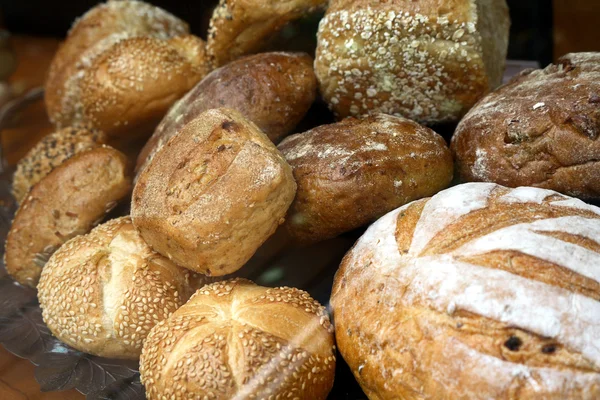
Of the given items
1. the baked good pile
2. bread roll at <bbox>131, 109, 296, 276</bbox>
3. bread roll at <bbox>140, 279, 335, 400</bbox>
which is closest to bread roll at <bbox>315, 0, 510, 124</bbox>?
the baked good pile

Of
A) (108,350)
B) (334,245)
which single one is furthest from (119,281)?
(334,245)

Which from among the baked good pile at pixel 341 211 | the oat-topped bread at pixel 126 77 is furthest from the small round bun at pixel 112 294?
the oat-topped bread at pixel 126 77

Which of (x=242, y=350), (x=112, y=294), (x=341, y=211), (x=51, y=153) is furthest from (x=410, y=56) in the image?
(x=51, y=153)

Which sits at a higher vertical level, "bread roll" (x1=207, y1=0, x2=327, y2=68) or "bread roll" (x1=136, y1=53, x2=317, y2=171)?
"bread roll" (x1=207, y1=0, x2=327, y2=68)

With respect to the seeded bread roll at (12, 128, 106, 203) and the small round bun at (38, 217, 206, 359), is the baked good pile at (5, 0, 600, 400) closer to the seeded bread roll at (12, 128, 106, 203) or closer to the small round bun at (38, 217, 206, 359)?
the small round bun at (38, 217, 206, 359)

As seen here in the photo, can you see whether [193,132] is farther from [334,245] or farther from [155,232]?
[334,245]

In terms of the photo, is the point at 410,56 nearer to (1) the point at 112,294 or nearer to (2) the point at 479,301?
(2) the point at 479,301
